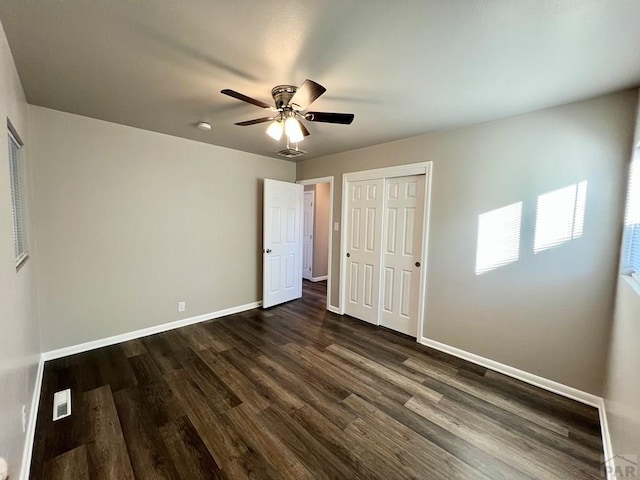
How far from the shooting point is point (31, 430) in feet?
5.63

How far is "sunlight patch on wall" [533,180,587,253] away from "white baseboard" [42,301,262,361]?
12.4 ft

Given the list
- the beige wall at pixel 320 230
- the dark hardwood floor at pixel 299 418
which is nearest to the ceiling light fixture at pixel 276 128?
the dark hardwood floor at pixel 299 418

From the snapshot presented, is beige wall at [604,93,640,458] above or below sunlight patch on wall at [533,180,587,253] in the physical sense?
below

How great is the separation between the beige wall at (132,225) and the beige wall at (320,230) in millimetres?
2142

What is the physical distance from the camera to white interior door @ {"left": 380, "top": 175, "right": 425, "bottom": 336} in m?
3.27

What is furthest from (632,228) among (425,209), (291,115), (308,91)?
(291,115)

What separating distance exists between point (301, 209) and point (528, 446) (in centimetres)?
384

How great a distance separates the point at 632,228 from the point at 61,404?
4.40 meters

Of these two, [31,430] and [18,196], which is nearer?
[31,430]

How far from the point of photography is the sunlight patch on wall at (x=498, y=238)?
8.06ft

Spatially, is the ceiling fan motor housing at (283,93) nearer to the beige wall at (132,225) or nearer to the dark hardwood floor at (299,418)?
the beige wall at (132,225)

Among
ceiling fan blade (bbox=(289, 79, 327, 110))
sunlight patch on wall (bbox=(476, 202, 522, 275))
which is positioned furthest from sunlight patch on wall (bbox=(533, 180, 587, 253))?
ceiling fan blade (bbox=(289, 79, 327, 110))

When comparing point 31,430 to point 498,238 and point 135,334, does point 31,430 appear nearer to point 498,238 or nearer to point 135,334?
point 135,334

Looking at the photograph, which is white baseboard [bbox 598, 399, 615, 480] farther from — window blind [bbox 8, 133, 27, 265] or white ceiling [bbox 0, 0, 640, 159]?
window blind [bbox 8, 133, 27, 265]
